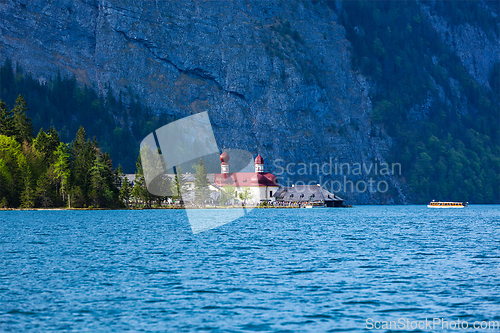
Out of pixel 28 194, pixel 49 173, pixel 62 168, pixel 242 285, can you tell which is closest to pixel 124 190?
pixel 62 168

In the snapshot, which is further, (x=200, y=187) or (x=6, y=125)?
(x=200, y=187)

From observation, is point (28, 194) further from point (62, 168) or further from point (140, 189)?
point (140, 189)

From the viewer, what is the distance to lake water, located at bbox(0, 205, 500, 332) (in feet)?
88.5

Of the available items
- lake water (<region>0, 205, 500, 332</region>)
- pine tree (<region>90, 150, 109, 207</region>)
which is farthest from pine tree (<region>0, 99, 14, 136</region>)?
lake water (<region>0, 205, 500, 332</region>)

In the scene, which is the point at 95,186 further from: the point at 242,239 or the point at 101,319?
the point at 101,319

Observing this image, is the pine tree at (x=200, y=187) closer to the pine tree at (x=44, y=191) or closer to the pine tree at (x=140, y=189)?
the pine tree at (x=140, y=189)

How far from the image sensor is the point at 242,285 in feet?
116

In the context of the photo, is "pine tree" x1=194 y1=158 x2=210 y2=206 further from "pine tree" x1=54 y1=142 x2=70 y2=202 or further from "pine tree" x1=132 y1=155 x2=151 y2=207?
"pine tree" x1=54 y1=142 x2=70 y2=202

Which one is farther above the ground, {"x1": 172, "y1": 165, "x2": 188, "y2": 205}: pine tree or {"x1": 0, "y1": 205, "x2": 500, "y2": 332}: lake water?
{"x1": 172, "y1": 165, "x2": 188, "y2": 205}: pine tree

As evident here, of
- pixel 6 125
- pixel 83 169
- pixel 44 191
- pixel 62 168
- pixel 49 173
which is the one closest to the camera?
pixel 44 191

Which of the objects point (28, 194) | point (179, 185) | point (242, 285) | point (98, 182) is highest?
point (98, 182)

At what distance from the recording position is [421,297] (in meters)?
31.4

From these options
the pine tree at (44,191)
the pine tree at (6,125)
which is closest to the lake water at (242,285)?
the pine tree at (44,191)

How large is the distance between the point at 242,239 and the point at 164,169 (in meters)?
100
